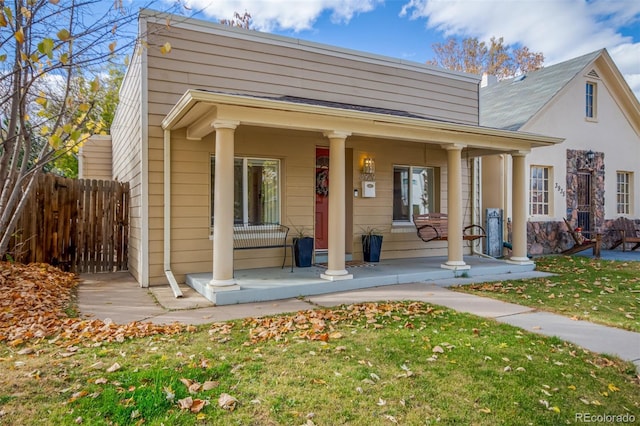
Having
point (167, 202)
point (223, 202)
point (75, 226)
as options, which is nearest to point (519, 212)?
point (223, 202)

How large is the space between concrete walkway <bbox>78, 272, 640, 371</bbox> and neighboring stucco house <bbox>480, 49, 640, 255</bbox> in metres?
6.07

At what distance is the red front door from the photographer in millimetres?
8164

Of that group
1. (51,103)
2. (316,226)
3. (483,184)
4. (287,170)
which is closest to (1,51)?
(51,103)

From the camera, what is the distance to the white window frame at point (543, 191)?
11.5 metres

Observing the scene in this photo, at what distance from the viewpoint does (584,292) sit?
617 centimetres

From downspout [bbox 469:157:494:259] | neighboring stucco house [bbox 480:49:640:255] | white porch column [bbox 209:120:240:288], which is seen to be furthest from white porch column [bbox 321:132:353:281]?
neighboring stucco house [bbox 480:49:640:255]

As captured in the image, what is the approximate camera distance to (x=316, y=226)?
8.17 metres

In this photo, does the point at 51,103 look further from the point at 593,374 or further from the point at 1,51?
the point at 593,374

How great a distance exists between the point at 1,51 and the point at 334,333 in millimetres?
4987

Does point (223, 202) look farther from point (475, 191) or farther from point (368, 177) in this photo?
point (475, 191)

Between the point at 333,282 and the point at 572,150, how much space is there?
9.55 meters

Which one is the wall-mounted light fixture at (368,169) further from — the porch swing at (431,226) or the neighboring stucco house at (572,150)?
the neighboring stucco house at (572,150)

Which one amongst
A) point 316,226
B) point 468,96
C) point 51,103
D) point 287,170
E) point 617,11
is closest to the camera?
point 51,103

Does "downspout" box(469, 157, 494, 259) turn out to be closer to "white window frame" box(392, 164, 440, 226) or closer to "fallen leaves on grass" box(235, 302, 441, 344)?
"white window frame" box(392, 164, 440, 226)
